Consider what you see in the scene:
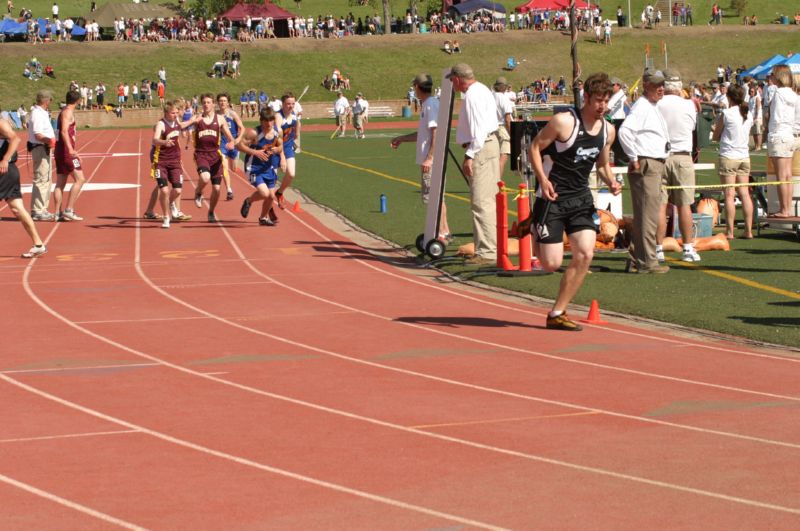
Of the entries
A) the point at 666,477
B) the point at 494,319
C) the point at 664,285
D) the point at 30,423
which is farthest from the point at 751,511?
the point at 664,285

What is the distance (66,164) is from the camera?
21.6 m

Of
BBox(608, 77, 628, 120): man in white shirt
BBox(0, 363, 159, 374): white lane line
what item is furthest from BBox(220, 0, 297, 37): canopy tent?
BBox(0, 363, 159, 374): white lane line

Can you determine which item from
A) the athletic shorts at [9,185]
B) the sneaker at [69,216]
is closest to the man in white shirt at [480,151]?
the athletic shorts at [9,185]

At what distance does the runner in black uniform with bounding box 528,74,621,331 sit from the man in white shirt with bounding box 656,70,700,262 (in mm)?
3873

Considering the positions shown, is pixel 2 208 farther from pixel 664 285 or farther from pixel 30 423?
pixel 30 423

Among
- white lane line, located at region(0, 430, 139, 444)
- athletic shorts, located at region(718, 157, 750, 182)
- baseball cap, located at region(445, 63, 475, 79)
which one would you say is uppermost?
baseball cap, located at region(445, 63, 475, 79)

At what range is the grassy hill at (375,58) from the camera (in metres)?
78.1

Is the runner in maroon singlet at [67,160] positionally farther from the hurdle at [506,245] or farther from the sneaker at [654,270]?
the sneaker at [654,270]

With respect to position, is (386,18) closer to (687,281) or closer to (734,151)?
(734,151)

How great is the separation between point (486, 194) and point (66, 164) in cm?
899

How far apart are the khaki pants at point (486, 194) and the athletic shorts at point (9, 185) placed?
18.6 ft

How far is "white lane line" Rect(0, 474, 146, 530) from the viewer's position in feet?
19.7

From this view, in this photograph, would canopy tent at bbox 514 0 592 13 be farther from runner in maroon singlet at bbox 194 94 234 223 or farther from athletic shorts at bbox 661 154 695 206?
athletic shorts at bbox 661 154 695 206

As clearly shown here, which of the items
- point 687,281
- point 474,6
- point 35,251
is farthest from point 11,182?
point 474,6
